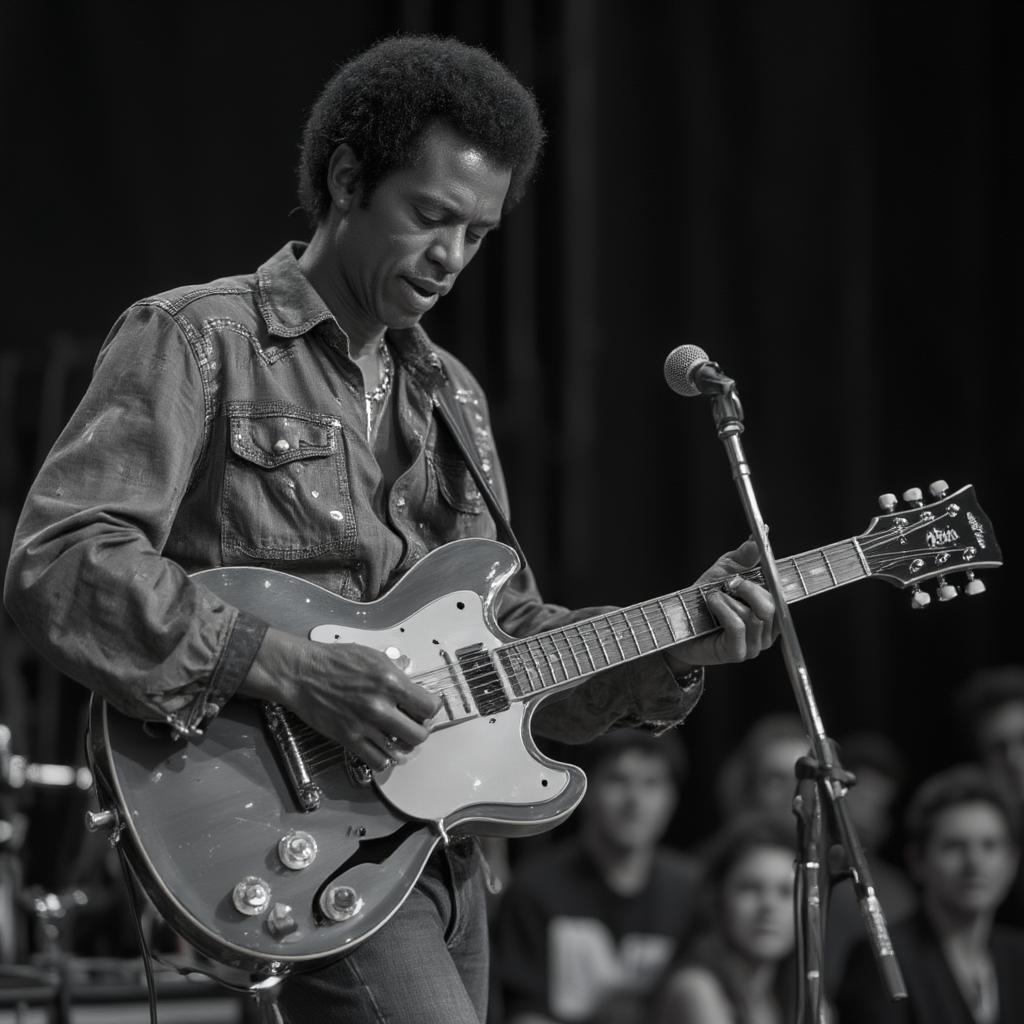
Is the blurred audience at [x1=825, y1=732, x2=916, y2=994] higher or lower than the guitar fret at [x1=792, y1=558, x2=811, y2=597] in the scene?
lower

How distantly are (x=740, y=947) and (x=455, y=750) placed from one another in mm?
2293

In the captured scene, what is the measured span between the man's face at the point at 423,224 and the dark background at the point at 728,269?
3.34 m

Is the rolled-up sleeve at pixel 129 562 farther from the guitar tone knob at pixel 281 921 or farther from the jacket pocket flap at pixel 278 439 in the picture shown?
the guitar tone knob at pixel 281 921

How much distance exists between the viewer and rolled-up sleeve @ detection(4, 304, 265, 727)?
225 centimetres

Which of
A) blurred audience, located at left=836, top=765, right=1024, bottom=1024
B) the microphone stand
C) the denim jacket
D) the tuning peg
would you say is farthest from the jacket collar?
blurred audience, located at left=836, top=765, right=1024, bottom=1024

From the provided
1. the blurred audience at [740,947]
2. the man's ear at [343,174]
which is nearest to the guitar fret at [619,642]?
the man's ear at [343,174]

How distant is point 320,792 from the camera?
7.86ft

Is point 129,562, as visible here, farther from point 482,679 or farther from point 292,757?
point 482,679

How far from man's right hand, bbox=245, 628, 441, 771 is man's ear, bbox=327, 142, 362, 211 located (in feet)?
2.80

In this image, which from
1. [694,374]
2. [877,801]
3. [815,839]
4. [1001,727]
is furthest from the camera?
[877,801]

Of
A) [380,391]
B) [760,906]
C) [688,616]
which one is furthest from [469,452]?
[760,906]

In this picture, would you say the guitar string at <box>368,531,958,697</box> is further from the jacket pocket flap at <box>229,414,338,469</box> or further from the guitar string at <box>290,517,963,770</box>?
the jacket pocket flap at <box>229,414,338,469</box>

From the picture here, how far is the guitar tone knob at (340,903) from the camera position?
2.31 meters

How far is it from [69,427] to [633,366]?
14.6 feet
